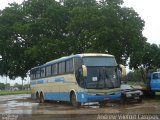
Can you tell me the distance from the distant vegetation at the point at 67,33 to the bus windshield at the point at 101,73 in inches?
341

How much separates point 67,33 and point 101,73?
16.4m

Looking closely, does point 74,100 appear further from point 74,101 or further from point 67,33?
point 67,33

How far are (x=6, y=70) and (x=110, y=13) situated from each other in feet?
50.1

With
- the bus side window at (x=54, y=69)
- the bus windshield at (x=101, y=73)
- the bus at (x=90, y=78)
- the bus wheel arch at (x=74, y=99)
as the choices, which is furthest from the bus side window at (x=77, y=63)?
the bus side window at (x=54, y=69)

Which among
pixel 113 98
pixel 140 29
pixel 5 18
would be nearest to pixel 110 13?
pixel 140 29

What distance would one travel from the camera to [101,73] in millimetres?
22656

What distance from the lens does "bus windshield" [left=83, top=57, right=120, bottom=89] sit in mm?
22500

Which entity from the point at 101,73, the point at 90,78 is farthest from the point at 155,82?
the point at 90,78

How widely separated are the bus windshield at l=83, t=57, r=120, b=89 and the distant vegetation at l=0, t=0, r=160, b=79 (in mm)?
8672

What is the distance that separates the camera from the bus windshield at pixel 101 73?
22.5 metres

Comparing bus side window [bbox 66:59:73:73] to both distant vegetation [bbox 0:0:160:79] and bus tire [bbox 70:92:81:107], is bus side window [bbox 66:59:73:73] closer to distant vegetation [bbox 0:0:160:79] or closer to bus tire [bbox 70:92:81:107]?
bus tire [bbox 70:92:81:107]

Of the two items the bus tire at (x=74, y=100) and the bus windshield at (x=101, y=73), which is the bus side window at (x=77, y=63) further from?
the bus tire at (x=74, y=100)

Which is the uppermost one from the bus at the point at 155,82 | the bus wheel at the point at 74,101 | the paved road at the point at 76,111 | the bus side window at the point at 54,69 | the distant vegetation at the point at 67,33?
the distant vegetation at the point at 67,33

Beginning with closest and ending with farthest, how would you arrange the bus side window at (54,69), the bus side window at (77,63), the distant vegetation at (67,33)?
1. the bus side window at (77,63)
2. the bus side window at (54,69)
3. the distant vegetation at (67,33)
